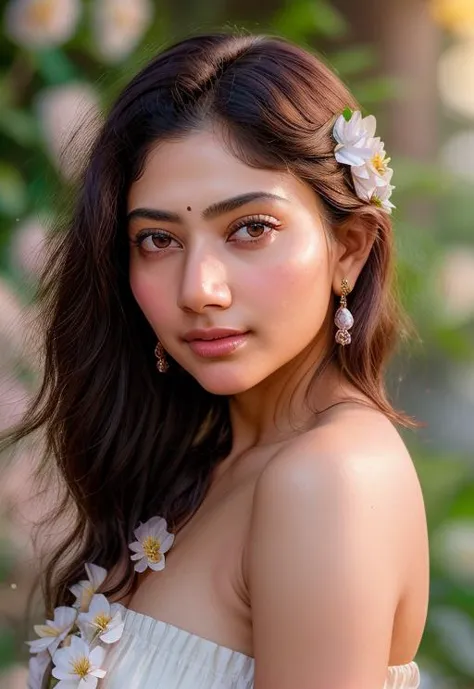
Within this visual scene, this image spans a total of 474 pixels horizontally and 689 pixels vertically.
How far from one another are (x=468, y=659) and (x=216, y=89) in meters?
1.71

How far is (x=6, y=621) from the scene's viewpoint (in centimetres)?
248

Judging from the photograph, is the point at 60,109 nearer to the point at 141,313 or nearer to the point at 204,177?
the point at 141,313

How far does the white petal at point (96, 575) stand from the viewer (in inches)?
63.2

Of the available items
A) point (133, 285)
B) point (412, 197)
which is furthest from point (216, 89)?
point (412, 197)

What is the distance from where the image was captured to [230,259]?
1.31m

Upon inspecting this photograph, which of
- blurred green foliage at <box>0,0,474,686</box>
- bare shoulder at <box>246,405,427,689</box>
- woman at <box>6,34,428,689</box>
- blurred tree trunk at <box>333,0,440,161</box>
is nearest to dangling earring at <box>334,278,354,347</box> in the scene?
woman at <box>6,34,428,689</box>

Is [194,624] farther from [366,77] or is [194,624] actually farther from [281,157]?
[366,77]

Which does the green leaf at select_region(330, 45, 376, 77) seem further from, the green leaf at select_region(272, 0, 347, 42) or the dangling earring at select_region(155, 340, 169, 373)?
the dangling earring at select_region(155, 340, 169, 373)

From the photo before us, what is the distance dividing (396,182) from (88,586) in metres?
1.39

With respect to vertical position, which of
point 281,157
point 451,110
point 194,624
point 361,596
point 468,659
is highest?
point 451,110

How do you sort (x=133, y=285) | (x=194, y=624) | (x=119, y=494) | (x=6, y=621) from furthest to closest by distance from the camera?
(x=6, y=621) < (x=119, y=494) < (x=133, y=285) < (x=194, y=624)

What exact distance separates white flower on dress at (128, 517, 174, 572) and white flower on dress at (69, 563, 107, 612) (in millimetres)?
69

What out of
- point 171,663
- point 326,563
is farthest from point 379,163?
point 171,663

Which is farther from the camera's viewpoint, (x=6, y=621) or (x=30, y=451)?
(x=6, y=621)
